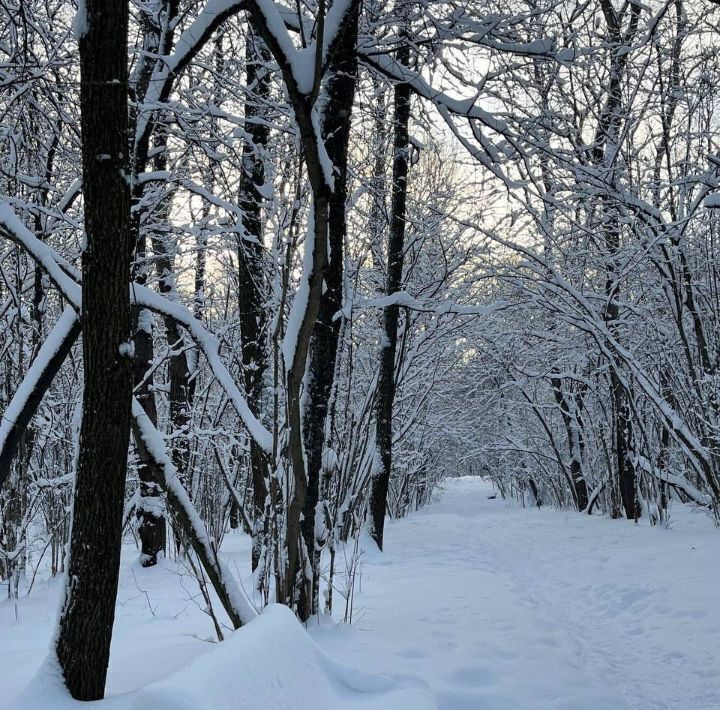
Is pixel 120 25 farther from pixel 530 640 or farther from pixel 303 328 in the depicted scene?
pixel 530 640

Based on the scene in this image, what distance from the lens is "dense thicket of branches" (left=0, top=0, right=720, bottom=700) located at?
9.81 feet

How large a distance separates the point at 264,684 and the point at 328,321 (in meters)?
2.78

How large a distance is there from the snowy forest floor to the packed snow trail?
0.01m

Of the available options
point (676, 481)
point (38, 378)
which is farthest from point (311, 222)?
point (676, 481)

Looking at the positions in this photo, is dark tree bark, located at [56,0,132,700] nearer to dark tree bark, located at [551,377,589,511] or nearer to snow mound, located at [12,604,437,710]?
snow mound, located at [12,604,437,710]

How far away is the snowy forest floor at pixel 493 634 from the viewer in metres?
2.97

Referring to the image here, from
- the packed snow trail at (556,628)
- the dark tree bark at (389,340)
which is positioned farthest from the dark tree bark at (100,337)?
the dark tree bark at (389,340)

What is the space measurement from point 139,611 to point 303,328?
4.38 m

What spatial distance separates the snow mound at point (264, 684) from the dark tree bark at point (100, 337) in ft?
0.64

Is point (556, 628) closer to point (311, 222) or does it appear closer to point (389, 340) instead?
point (311, 222)

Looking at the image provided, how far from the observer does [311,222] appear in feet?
12.4

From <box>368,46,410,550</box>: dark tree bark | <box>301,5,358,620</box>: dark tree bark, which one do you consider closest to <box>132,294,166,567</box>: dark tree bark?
<box>368,46,410,550</box>: dark tree bark

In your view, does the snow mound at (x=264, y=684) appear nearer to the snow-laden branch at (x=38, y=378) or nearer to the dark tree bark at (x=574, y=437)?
the snow-laden branch at (x=38, y=378)

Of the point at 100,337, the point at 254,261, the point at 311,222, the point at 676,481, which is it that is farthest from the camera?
the point at 676,481
